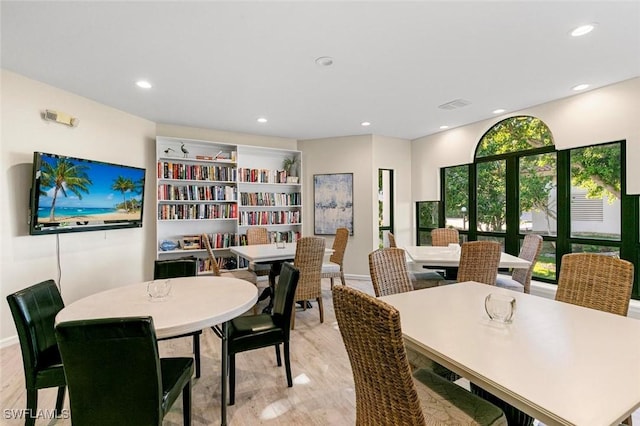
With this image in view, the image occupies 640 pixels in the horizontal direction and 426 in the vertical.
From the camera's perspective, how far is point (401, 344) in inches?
36.3

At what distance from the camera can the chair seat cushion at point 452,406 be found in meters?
1.17

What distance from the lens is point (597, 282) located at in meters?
1.79

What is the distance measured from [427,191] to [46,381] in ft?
18.5

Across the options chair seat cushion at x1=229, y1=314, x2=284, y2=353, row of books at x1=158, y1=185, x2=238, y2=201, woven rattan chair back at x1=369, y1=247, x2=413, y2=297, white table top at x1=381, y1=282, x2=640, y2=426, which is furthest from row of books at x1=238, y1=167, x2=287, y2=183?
white table top at x1=381, y1=282, x2=640, y2=426

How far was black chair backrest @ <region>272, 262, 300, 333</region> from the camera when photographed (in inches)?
83.4

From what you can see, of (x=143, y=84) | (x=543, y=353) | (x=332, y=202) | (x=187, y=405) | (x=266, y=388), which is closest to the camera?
(x=543, y=353)

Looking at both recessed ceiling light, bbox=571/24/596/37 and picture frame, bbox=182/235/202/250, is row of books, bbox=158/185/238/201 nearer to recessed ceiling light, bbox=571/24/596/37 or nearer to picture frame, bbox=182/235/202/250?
picture frame, bbox=182/235/202/250

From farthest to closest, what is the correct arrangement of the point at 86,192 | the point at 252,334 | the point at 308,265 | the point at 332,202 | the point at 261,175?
1. the point at 332,202
2. the point at 261,175
3. the point at 86,192
4. the point at 308,265
5. the point at 252,334

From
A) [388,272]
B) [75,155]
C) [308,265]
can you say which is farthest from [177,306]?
[75,155]

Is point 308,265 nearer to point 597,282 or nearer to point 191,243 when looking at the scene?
point 597,282

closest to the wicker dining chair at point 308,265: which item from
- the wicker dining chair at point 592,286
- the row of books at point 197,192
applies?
the wicker dining chair at point 592,286

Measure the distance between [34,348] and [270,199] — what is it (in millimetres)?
4093

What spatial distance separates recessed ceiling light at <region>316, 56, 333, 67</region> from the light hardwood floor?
2685 mm

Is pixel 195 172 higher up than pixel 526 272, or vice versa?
pixel 195 172
